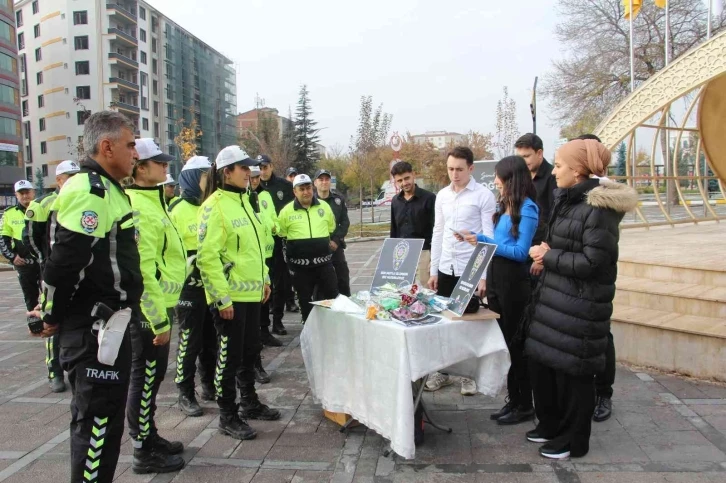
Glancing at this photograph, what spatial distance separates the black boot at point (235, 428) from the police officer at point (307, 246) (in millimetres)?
1916

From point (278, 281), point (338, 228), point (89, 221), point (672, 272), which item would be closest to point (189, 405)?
point (89, 221)

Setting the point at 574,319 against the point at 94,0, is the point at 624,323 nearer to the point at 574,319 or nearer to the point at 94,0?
the point at 574,319

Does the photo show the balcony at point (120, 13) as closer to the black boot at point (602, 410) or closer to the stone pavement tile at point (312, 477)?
the stone pavement tile at point (312, 477)

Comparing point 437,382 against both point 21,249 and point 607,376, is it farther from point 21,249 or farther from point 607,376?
point 21,249

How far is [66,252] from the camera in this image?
2.33m

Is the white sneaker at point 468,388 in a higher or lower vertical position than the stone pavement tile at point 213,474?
higher

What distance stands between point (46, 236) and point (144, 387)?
50.5 inches

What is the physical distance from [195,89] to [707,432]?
6798 cm

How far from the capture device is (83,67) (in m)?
53.7

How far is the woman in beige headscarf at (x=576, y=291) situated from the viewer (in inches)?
120

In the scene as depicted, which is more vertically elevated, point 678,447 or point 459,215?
point 459,215

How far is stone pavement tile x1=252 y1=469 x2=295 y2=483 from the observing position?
318 cm

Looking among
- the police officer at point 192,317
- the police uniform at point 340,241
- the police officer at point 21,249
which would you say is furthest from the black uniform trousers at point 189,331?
the police uniform at point 340,241

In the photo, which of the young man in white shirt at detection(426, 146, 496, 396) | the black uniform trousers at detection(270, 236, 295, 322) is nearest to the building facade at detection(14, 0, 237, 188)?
the black uniform trousers at detection(270, 236, 295, 322)
